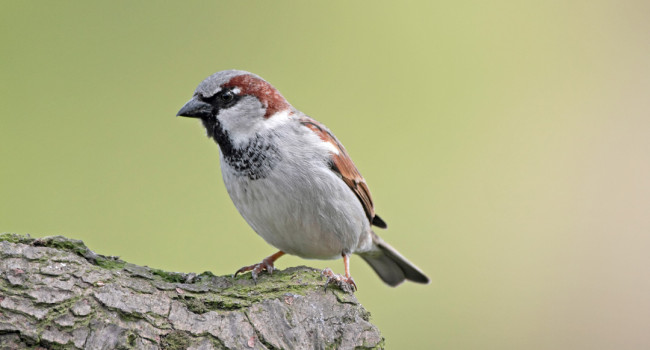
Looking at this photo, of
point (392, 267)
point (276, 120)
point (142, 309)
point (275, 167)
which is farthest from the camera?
point (392, 267)

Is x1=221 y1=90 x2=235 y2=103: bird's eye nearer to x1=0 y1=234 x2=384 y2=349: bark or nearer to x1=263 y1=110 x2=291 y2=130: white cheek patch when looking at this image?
x1=263 y1=110 x2=291 y2=130: white cheek patch

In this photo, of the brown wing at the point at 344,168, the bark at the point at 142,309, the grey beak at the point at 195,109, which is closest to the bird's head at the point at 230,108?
the grey beak at the point at 195,109

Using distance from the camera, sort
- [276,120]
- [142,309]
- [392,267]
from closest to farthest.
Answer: [142,309]
[276,120]
[392,267]

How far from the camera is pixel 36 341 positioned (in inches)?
55.2

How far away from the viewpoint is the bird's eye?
218cm

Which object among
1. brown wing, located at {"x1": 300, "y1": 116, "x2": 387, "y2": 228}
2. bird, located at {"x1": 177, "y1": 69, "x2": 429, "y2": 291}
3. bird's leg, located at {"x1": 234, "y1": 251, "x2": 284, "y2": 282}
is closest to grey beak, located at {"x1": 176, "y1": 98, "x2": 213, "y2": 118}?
bird, located at {"x1": 177, "y1": 69, "x2": 429, "y2": 291}

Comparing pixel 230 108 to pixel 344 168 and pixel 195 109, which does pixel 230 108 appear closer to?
pixel 195 109

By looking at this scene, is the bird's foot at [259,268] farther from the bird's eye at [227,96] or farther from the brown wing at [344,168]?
the bird's eye at [227,96]

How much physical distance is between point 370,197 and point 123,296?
1216 mm

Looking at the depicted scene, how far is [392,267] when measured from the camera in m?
2.90

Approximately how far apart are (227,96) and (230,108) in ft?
0.14

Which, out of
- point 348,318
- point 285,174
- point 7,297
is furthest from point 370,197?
point 7,297

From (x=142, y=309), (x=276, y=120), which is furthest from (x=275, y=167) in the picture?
(x=142, y=309)

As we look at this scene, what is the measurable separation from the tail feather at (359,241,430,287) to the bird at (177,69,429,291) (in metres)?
0.54
